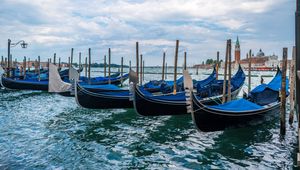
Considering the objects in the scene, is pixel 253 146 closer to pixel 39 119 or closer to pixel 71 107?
pixel 39 119

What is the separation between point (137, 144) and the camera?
24.2 ft

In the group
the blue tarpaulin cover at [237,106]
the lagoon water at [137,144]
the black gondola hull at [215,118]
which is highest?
the blue tarpaulin cover at [237,106]

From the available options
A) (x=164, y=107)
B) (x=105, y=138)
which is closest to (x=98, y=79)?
(x=164, y=107)

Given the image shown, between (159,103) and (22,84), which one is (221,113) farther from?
(22,84)

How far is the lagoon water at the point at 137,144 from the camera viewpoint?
5.96 m

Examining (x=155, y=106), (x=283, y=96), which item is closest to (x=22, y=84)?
(x=155, y=106)

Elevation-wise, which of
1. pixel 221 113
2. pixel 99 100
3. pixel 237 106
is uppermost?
pixel 237 106

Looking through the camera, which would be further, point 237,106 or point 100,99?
point 100,99

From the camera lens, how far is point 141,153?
262 inches

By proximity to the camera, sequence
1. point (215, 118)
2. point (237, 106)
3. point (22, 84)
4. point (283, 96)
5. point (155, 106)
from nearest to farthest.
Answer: point (283, 96) < point (215, 118) < point (237, 106) < point (155, 106) < point (22, 84)

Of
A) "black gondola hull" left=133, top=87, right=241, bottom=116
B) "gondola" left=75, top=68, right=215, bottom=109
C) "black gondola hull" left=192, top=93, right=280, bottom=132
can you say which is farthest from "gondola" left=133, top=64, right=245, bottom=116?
"black gondola hull" left=192, top=93, right=280, bottom=132

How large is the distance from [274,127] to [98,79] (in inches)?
602

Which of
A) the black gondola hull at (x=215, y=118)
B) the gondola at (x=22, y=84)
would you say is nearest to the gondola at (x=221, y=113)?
the black gondola hull at (x=215, y=118)

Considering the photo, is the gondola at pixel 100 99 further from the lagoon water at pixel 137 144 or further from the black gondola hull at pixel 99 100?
the lagoon water at pixel 137 144
